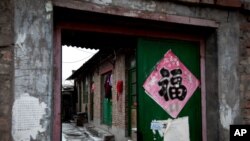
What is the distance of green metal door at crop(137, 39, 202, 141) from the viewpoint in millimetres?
4609

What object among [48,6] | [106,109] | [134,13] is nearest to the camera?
[48,6]

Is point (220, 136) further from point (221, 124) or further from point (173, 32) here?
point (173, 32)

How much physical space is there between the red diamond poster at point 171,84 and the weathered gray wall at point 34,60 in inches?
57.1

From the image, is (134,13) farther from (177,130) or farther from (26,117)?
(26,117)

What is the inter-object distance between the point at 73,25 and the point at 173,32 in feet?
4.73

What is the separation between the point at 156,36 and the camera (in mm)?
4793

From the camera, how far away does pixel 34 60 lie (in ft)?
12.3

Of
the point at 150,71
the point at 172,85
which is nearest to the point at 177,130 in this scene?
the point at 172,85

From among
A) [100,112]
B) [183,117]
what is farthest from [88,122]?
[183,117]

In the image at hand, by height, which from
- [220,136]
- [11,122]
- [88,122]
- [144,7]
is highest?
[144,7]

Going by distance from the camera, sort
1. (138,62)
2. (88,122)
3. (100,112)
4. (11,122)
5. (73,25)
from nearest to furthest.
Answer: (11,122) → (73,25) → (138,62) → (100,112) → (88,122)

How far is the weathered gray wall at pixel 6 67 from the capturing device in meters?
3.62

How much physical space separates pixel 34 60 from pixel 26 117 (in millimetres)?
613

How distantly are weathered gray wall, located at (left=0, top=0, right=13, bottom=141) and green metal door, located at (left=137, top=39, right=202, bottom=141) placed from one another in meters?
1.70
